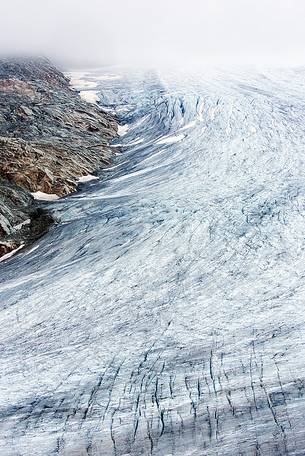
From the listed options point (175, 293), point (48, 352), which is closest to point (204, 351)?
point (175, 293)

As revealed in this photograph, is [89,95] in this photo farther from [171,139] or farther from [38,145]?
[38,145]

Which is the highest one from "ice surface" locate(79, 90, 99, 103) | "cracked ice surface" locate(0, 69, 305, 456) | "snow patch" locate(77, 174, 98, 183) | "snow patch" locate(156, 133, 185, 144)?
"ice surface" locate(79, 90, 99, 103)

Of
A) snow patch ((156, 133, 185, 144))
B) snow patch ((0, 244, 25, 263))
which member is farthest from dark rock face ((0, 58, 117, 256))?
snow patch ((156, 133, 185, 144))

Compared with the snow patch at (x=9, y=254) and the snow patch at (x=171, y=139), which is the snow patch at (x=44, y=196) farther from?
the snow patch at (x=171, y=139)

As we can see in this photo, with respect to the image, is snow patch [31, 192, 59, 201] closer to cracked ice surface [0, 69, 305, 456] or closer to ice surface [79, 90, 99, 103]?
cracked ice surface [0, 69, 305, 456]

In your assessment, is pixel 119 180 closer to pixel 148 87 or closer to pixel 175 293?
pixel 175 293

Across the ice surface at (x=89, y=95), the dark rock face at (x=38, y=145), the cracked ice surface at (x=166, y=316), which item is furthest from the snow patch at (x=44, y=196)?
the ice surface at (x=89, y=95)
